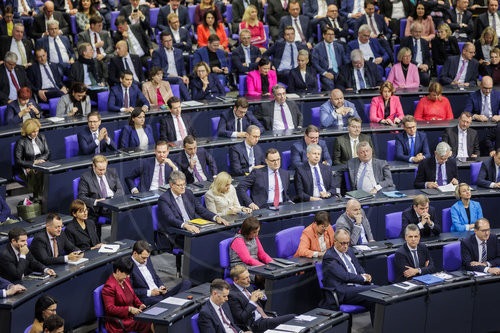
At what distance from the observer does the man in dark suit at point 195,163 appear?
952cm

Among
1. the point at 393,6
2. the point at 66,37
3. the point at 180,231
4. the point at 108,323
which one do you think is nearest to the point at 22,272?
the point at 108,323

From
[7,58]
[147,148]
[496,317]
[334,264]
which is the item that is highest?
[7,58]

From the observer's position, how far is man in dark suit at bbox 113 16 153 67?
12.4 meters

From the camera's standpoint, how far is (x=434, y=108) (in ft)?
37.3

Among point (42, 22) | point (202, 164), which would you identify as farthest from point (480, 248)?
point (42, 22)

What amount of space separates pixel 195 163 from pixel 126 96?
1.87m

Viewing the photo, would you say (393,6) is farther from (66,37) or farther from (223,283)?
(223,283)

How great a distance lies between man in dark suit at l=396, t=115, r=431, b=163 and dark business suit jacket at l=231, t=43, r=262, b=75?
2853mm

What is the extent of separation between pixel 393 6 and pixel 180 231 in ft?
23.5

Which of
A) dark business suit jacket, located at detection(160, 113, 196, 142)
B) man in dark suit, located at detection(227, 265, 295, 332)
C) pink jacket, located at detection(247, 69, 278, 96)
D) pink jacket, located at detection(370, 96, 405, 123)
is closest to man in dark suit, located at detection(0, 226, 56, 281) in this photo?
man in dark suit, located at detection(227, 265, 295, 332)

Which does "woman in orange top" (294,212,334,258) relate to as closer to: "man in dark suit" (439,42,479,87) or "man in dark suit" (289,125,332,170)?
"man in dark suit" (289,125,332,170)

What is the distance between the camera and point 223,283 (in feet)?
22.4

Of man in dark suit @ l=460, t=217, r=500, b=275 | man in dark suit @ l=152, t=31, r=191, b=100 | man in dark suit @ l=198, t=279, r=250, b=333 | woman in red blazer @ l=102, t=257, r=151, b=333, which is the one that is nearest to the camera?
man in dark suit @ l=198, t=279, r=250, b=333

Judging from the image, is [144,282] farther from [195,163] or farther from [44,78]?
[44,78]
